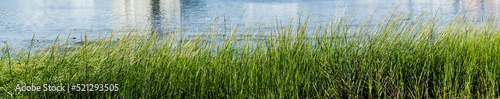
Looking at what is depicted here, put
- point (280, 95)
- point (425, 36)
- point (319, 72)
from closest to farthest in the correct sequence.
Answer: point (280, 95) → point (319, 72) → point (425, 36)

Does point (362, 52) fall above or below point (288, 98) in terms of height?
above

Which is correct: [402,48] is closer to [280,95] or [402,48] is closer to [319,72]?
[319,72]

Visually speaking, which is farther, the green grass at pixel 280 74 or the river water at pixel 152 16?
the river water at pixel 152 16

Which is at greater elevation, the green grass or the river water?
the green grass

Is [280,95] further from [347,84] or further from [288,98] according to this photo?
[347,84]

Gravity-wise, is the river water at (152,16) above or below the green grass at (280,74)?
below

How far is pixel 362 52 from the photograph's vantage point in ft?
12.3

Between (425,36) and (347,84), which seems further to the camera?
(425,36)

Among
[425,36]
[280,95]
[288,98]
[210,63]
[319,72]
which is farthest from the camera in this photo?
[425,36]

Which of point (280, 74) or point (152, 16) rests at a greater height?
point (280, 74)

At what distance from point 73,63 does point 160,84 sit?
0.82 meters

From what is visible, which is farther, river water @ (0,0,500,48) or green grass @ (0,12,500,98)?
river water @ (0,0,500,48)

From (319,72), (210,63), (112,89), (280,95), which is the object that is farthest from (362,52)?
(112,89)

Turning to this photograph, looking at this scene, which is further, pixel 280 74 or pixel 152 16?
pixel 152 16
